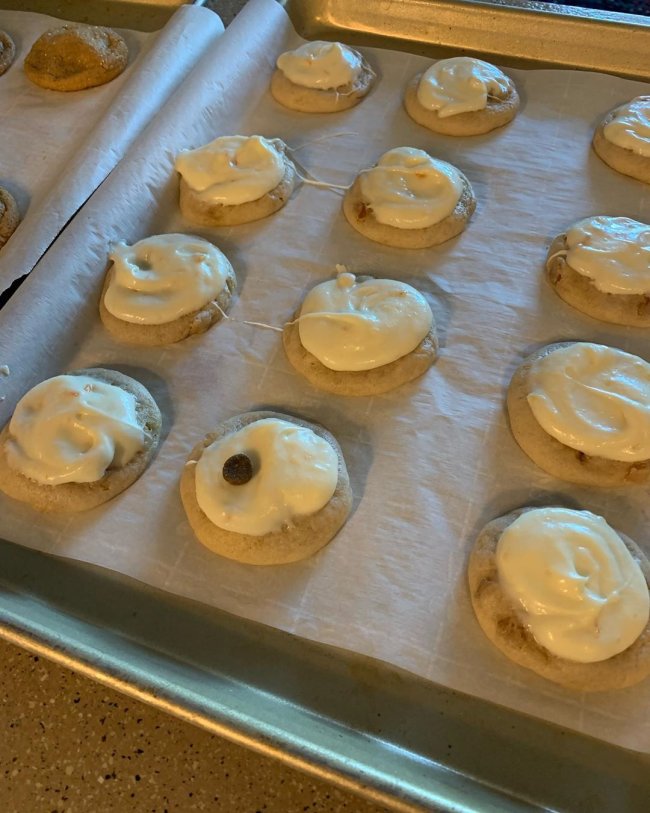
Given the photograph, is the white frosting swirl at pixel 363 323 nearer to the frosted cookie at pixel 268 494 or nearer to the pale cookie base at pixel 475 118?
the frosted cookie at pixel 268 494

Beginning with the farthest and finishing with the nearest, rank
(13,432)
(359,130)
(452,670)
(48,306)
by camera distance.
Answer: (359,130) < (48,306) < (13,432) < (452,670)

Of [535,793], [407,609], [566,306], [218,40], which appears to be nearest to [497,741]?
[535,793]

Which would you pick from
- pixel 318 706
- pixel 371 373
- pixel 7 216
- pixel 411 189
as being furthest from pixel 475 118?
pixel 318 706

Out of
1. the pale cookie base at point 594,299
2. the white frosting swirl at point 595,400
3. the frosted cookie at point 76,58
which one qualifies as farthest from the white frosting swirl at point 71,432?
the frosted cookie at point 76,58

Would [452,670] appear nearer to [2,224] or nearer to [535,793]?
[535,793]

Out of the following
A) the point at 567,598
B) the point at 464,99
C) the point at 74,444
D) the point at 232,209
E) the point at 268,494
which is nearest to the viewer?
the point at 567,598

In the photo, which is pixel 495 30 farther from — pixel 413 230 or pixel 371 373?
pixel 371 373
